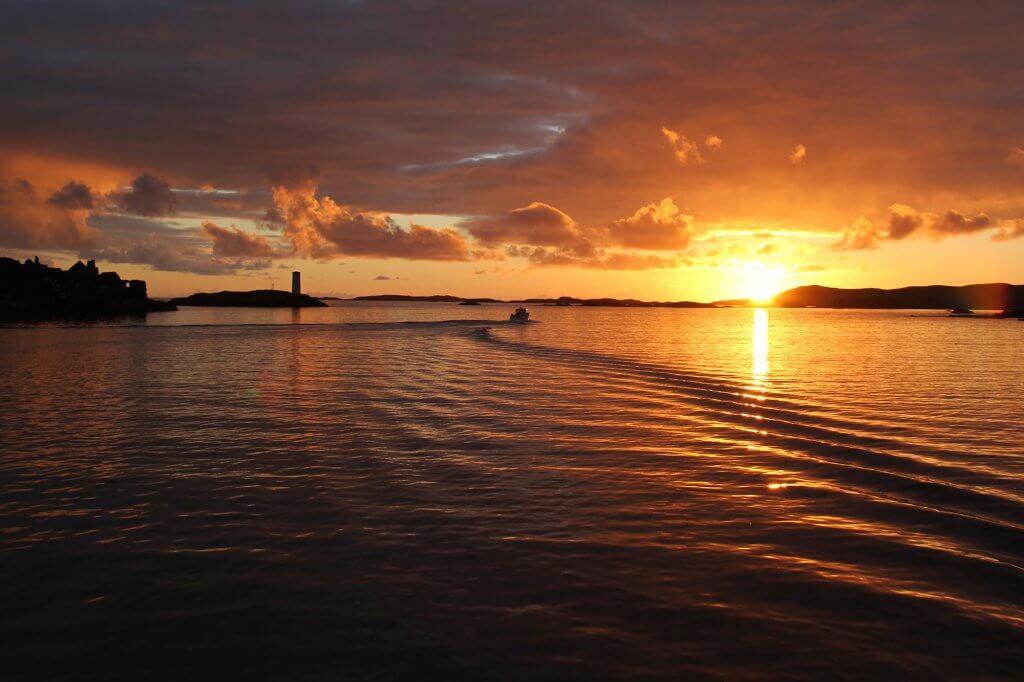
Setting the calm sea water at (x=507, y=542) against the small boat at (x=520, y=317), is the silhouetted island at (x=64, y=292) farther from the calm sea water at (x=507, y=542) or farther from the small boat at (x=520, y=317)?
the calm sea water at (x=507, y=542)

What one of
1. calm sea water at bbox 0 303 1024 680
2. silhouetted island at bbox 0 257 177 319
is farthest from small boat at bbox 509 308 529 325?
calm sea water at bbox 0 303 1024 680

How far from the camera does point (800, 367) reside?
49375 millimetres

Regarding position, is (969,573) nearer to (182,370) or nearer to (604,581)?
(604,581)

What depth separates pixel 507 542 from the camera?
12266 millimetres

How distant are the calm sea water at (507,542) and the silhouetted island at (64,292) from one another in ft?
500

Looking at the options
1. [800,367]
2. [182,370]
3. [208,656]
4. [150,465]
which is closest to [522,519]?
[208,656]

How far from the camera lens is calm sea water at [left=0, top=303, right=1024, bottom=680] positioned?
855 centimetres

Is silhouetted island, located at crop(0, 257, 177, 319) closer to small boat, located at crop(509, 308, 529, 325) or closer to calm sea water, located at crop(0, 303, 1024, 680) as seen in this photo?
small boat, located at crop(509, 308, 529, 325)

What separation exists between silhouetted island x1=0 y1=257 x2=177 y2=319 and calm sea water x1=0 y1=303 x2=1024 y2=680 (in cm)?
15225

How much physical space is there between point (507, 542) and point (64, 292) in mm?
193939

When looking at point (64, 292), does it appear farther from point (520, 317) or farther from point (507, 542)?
point (507, 542)

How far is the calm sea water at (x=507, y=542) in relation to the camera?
8.55 metres

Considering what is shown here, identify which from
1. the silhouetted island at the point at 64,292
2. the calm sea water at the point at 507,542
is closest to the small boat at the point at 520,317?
the silhouetted island at the point at 64,292

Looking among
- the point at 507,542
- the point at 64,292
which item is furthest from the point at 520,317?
the point at 507,542
